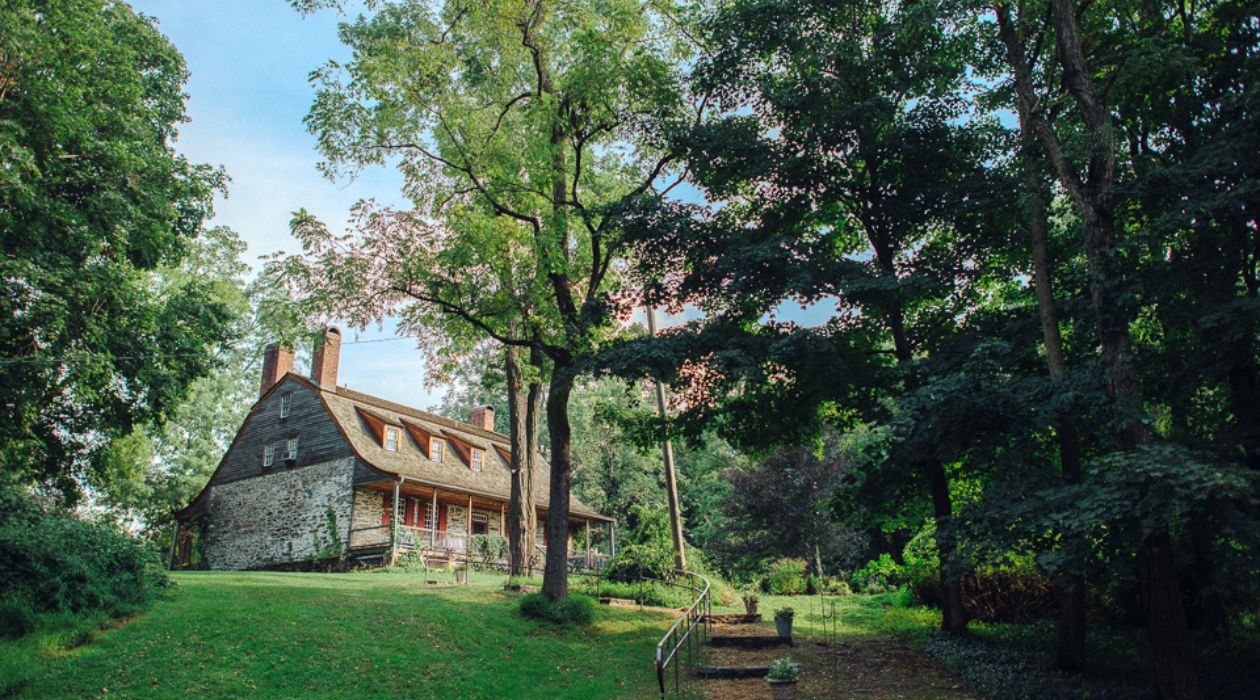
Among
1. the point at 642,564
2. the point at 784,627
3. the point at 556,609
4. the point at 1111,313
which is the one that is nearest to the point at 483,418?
the point at 642,564

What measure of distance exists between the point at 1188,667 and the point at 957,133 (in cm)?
934

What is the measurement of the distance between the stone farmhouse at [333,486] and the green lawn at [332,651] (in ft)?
35.1

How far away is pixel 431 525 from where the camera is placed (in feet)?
92.9

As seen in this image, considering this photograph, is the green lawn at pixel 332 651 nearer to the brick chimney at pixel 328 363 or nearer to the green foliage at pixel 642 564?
the green foliage at pixel 642 564

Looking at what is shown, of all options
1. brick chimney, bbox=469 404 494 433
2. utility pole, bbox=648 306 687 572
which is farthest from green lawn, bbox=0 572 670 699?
brick chimney, bbox=469 404 494 433

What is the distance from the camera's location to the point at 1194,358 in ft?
31.1

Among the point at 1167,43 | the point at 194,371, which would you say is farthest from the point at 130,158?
the point at 1167,43

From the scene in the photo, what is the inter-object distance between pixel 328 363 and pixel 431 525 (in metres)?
7.23

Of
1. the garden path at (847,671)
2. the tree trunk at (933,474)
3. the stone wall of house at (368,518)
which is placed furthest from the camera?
the stone wall of house at (368,518)

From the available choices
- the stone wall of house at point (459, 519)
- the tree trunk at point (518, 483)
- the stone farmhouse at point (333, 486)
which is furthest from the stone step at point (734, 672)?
the stone wall of house at point (459, 519)

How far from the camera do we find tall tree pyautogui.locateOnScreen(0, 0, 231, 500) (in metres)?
14.6

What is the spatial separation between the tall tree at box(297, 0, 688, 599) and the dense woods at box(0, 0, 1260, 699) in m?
0.09

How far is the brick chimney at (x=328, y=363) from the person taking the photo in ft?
94.6

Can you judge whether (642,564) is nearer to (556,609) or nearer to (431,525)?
(556,609)
